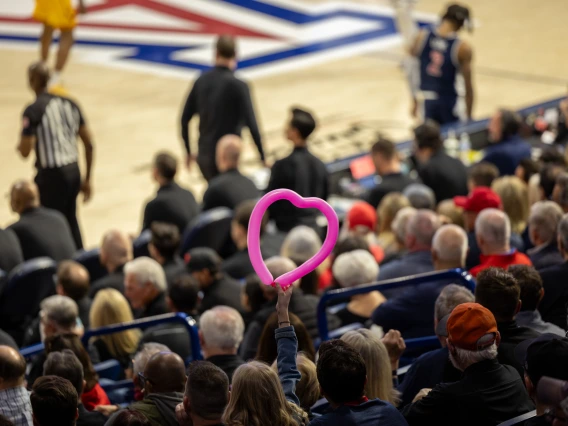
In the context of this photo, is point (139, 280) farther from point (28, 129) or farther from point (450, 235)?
point (28, 129)

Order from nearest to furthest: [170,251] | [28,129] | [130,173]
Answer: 1. [170,251]
2. [28,129]
3. [130,173]

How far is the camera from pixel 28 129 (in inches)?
308

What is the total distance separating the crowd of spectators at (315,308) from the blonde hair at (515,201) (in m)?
0.01

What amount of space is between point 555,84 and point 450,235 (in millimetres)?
7192

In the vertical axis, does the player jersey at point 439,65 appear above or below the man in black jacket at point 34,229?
above

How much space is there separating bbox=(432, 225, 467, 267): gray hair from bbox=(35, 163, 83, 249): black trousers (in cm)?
353

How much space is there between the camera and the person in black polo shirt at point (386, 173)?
25.7ft

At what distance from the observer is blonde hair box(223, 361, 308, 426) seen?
140 inches

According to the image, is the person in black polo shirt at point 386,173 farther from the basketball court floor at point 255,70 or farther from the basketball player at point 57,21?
the basketball player at point 57,21

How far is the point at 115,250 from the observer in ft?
21.6

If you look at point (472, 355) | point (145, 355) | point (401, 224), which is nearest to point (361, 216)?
point (401, 224)

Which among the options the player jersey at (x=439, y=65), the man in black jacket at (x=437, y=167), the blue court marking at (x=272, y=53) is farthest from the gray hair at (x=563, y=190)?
the blue court marking at (x=272, y=53)

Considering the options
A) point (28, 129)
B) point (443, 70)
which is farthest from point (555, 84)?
point (28, 129)

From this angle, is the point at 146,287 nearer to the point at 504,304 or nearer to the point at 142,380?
the point at 142,380
